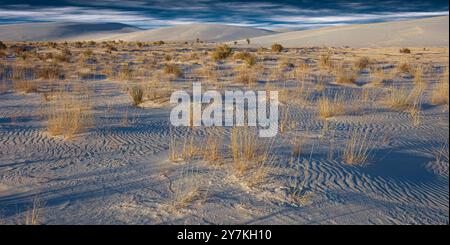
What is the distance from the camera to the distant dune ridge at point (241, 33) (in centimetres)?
7400

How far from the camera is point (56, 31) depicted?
14962 centimetres

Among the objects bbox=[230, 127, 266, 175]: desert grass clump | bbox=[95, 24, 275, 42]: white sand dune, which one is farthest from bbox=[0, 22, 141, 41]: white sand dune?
bbox=[230, 127, 266, 175]: desert grass clump

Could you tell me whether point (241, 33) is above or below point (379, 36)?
above

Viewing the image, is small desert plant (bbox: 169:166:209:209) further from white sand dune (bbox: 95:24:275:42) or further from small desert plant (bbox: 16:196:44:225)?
white sand dune (bbox: 95:24:275:42)

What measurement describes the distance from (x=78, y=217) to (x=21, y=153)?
2441 mm

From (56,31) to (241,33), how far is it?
6675 cm

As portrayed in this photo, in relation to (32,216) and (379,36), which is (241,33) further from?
(32,216)

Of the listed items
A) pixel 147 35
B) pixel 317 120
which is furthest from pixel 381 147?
pixel 147 35

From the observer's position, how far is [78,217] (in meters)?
3.70

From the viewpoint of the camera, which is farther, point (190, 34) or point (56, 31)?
point (56, 31)

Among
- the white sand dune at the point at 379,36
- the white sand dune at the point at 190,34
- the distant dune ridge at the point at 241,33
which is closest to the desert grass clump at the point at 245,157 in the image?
the white sand dune at the point at 379,36

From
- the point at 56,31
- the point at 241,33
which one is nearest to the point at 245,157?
the point at 241,33

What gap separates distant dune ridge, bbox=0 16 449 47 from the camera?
74000 millimetres
